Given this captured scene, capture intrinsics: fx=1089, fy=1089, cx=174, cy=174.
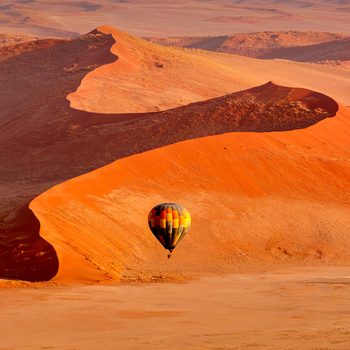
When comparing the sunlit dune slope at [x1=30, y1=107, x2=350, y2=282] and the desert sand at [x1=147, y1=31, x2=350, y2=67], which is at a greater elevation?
the sunlit dune slope at [x1=30, y1=107, x2=350, y2=282]

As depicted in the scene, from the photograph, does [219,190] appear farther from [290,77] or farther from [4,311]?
[290,77]

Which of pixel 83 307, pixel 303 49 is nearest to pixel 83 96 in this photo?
pixel 83 307

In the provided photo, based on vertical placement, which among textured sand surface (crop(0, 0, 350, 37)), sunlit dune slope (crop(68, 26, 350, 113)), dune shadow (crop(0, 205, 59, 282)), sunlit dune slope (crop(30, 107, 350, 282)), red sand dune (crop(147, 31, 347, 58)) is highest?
dune shadow (crop(0, 205, 59, 282))

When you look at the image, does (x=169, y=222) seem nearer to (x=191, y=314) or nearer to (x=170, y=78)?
(x=191, y=314)

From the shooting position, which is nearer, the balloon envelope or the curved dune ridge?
the balloon envelope

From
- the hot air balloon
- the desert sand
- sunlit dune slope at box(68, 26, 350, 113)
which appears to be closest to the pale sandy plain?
sunlit dune slope at box(68, 26, 350, 113)

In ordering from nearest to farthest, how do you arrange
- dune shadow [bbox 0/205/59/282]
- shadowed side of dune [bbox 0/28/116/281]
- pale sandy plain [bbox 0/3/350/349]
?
pale sandy plain [bbox 0/3/350/349]
dune shadow [bbox 0/205/59/282]
shadowed side of dune [bbox 0/28/116/281]

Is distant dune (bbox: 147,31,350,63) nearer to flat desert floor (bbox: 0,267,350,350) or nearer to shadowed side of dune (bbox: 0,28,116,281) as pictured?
shadowed side of dune (bbox: 0,28,116,281)
